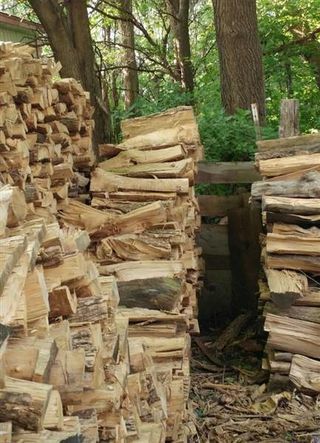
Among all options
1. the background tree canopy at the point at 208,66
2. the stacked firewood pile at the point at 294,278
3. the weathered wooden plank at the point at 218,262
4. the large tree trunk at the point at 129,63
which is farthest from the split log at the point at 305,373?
the large tree trunk at the point at 129,63

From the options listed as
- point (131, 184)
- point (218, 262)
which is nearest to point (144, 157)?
point (131, 184)

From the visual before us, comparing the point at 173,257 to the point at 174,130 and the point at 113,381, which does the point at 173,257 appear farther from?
the point at 113,381

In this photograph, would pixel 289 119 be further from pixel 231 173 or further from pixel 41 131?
pixel 41 131

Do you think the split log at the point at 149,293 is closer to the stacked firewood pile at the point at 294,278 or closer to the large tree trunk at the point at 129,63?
the stacked firewood pile at the point at 294,278

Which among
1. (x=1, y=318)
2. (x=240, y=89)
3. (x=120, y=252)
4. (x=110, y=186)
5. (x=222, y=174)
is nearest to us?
(x=1, y=318)

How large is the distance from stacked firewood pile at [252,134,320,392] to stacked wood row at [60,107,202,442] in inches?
26.9

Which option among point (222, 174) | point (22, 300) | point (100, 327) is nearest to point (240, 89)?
point (222, 174)

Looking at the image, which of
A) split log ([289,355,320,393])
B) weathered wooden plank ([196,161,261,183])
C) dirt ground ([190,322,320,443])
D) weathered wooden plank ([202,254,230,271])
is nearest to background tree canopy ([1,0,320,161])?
weathered wooden plank ([196,161,261,183])

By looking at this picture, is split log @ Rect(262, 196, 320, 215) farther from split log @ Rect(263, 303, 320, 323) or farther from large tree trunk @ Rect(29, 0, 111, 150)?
large tree trunk @ Rect(29, 0, 111, 150)

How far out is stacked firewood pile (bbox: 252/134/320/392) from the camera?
5.86 metres

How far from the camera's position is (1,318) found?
2092 mm

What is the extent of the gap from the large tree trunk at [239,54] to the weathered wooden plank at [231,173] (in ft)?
6.45

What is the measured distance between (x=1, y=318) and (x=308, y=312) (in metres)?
4.20

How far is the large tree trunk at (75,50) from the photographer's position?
28.3 feet
